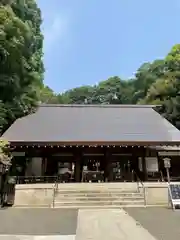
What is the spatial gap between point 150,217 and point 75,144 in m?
5.96

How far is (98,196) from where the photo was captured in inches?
470

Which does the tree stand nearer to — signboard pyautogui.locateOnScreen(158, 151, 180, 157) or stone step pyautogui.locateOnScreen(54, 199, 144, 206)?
stone step pyautogui.locateOnScreen(54, 199, 144, 206)

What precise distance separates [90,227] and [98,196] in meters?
5.30

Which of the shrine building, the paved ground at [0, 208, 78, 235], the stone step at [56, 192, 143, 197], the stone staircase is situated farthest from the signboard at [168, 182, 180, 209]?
the paved ground at [0, 208, 78, 235]

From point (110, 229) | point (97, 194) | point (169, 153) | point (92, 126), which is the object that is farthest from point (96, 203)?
point (169, 153)

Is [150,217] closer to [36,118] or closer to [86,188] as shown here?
[86,188]

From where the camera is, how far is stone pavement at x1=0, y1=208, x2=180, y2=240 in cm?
571

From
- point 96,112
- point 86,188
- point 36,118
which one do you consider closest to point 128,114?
point 96,112

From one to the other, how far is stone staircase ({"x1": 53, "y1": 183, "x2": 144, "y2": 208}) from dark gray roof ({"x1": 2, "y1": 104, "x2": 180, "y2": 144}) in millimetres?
2149

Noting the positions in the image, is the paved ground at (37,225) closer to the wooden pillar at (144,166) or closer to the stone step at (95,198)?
the stone step at (95,198)

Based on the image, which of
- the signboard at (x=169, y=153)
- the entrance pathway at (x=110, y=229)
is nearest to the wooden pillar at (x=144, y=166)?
the signboard at (x=169, y=153)

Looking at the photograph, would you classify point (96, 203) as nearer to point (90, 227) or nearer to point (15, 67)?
point (90, 227)

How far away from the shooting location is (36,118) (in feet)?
56.3

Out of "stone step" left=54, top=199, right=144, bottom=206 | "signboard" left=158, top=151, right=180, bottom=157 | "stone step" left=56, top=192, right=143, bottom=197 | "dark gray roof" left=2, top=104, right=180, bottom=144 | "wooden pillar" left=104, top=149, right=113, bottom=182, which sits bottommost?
"stone step" left=54, top=199, right=144, bottom=206
